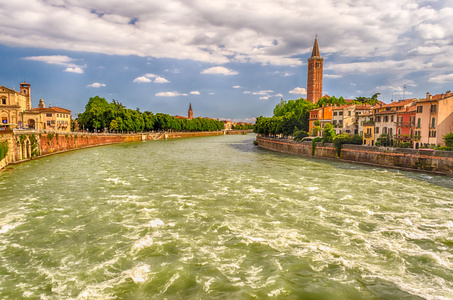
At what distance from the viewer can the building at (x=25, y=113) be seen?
2881 inches

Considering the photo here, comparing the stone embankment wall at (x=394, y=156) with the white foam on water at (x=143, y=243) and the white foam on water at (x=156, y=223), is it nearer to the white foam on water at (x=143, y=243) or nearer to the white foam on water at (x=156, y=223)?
the white foam on water at (x=156, y=223)

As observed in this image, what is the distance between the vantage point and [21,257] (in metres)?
11.2

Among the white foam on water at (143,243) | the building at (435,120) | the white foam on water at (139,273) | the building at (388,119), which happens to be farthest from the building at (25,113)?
the building at (435,120)

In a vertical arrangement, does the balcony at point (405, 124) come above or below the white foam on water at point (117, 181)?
above

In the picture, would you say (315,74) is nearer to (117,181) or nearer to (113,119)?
(113,119)

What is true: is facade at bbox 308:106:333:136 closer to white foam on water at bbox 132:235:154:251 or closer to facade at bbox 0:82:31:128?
white foam on water at bbox 132:235:154:251

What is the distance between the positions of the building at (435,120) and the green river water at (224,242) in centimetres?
1650

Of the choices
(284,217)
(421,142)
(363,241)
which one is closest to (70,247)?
(284,217)

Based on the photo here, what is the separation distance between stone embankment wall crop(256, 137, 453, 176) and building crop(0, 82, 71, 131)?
6352 cm

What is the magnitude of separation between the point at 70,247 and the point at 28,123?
80813 mm

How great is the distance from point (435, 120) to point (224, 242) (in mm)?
36474

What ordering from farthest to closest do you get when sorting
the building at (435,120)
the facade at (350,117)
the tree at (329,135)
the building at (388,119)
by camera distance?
the facade at (350,117) < the tree at (329,135) < the building at (388,119) < the building at (435,120)

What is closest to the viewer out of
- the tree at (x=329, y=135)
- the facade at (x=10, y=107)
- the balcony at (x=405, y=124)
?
the balcony at (x=405, y=124)

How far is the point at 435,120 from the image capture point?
122 feet
